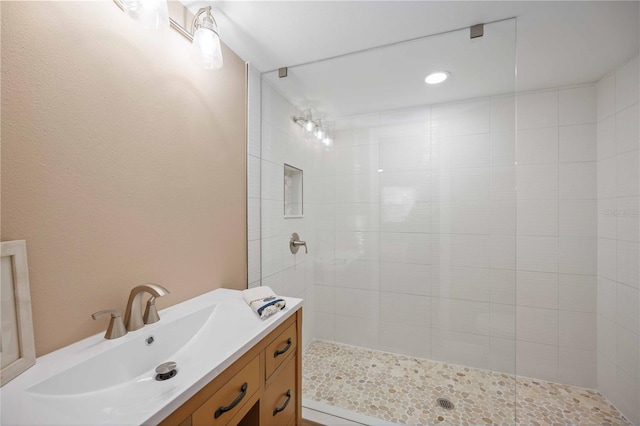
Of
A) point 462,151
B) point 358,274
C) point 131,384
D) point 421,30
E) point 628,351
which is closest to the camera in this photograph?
point 131,384

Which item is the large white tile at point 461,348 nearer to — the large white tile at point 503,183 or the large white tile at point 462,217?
the large white tile at point 462,217

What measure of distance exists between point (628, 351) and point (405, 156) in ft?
5.81

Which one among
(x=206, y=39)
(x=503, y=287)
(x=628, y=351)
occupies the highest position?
(x=206, y=39)

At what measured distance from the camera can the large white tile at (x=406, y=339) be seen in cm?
195

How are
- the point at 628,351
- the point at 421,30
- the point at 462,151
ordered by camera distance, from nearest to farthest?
the point at 421,30 → the point at 628,351 → the point at 462,151

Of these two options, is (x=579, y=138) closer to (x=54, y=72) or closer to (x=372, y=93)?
(x=372, y=93)

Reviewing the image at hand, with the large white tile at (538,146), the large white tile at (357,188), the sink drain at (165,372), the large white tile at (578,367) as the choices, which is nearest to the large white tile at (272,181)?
the large white tile at (357,188)

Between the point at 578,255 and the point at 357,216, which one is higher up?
the point at 357,216

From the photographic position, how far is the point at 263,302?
3.66 feet

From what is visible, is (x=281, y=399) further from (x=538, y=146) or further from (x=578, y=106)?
(x=578, y=106)

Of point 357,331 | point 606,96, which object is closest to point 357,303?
point 357,331

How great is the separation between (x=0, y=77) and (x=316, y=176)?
1630 millimetres

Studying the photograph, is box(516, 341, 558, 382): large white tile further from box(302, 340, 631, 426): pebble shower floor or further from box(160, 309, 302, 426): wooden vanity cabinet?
box(160, 309, 302, 426): wooden vanity cabinet

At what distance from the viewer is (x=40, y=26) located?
73 centimetres
